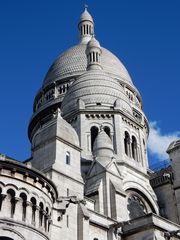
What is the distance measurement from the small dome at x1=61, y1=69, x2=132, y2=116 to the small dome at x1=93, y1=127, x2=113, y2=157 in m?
6.28

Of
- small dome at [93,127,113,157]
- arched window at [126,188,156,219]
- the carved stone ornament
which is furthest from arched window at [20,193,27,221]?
arched window at [126,188,156,219]

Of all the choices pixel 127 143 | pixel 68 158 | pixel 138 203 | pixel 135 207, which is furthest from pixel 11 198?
pixel 127 143

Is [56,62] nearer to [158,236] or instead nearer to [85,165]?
[85,165]

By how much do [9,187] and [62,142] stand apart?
31.2 feet

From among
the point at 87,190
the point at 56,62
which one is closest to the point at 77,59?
the point at 56,62

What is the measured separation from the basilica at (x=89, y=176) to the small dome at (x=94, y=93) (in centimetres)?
10

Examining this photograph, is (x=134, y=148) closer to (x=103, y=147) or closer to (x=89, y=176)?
(x=103, y=147)

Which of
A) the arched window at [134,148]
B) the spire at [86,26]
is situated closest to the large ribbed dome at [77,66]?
the spire at [86,26]

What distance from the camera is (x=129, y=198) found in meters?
43.0

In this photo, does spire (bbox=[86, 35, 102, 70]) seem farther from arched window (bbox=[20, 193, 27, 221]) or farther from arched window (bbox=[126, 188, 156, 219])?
arched window (bbox=[20, 193, 27, 221])

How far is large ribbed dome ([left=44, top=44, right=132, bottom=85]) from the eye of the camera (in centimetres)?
6306

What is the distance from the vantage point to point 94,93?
164ft

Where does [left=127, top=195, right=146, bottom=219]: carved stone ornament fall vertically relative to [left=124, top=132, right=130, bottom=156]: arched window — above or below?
below

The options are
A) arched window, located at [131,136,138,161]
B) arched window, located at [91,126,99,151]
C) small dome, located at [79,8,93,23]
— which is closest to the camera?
arched window, located at [91,126,99,151]
